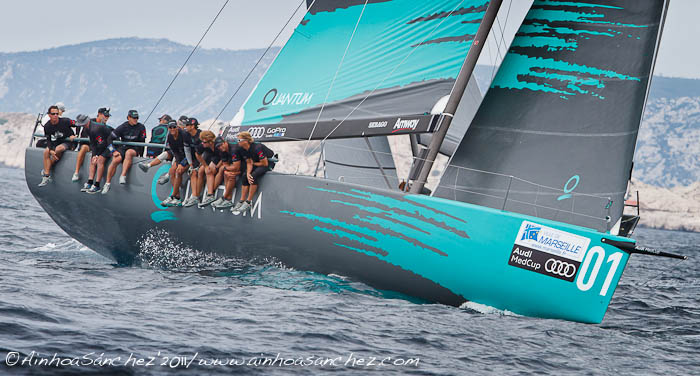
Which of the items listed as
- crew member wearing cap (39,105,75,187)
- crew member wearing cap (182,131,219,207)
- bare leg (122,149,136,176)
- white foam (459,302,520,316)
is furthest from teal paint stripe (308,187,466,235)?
crew member wearing cap (39,105,75,187)

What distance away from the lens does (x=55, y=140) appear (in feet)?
33.5

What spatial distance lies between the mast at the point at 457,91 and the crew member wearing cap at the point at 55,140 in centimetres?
527

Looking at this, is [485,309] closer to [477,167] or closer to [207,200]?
[477,167]

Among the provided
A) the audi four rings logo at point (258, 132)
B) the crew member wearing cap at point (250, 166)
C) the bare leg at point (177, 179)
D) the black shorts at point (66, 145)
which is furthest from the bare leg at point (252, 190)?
the black shorts at point (66, 145)

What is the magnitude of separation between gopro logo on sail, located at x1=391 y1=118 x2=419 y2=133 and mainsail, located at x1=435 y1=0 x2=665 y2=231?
569mm

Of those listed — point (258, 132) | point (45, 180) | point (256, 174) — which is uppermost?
point (258, 132)

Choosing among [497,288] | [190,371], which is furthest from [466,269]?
[190,371]

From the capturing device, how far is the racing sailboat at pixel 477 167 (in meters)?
6.78

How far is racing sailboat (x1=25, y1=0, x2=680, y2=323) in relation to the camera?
6781 mm

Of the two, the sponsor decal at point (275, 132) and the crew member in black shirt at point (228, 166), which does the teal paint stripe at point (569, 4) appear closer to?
the sponsor decal at point (275, 132)

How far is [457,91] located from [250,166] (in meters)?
2.49

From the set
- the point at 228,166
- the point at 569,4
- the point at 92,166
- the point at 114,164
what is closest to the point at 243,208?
the point at 228,166

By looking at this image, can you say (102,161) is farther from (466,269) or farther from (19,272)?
(466,269)

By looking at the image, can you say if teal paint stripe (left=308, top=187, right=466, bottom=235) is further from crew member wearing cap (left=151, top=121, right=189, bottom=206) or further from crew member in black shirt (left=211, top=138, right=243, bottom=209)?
crew member wearing cap (left=151, top=121, right=189, bottom=206)
